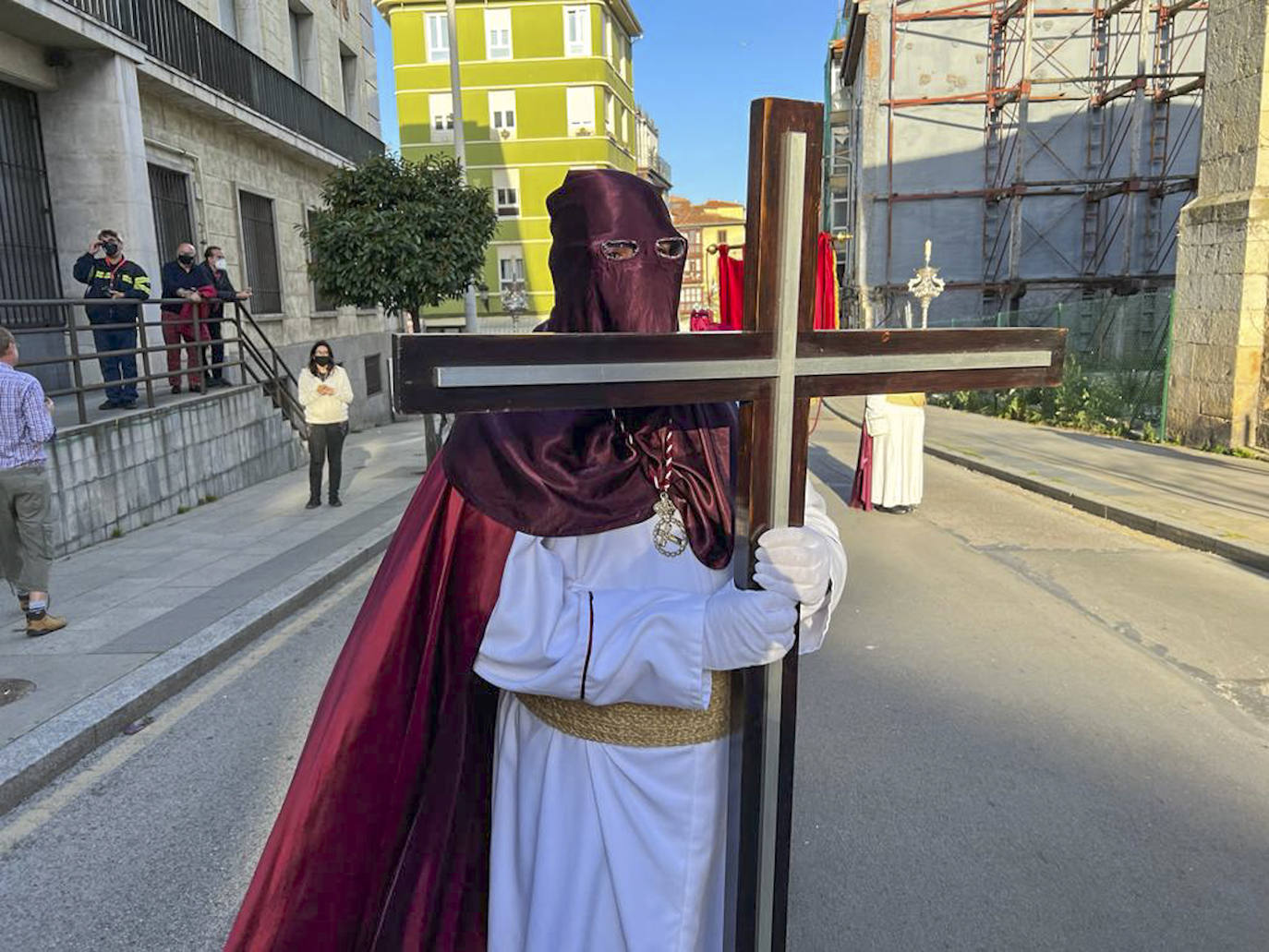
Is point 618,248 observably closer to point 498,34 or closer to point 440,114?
point 440,114

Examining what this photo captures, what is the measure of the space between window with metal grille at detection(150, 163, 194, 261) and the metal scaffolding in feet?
77.7

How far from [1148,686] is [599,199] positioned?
442cm

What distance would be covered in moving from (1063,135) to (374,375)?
22.6m

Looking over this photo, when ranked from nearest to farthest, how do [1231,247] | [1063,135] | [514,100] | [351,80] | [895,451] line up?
[895,451]
[1231,247]
[351,80]
[1063,135]
[514,100]

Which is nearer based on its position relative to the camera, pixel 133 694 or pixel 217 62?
pixel 133 694

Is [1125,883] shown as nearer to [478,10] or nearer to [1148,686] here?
[1148,686]

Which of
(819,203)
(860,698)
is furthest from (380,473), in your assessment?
(819,203)

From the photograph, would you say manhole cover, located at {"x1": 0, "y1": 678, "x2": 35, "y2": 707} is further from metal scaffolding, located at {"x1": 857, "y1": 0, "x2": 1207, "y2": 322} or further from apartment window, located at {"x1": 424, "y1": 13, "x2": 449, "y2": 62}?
apartment window, located at {"x1": 424, "y1": 13, "x2": 449, "y2": 62}

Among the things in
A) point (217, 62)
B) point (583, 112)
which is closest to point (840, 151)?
point (583, 112)

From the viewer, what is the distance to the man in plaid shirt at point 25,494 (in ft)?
18.5

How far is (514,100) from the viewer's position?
4112 centimetres

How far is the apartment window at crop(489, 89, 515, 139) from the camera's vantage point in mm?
41125

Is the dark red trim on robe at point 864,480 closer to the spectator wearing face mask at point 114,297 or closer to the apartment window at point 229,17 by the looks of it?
the spectator wearing face mask at point 114,297

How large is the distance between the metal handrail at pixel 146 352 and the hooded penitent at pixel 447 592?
6456 mm
